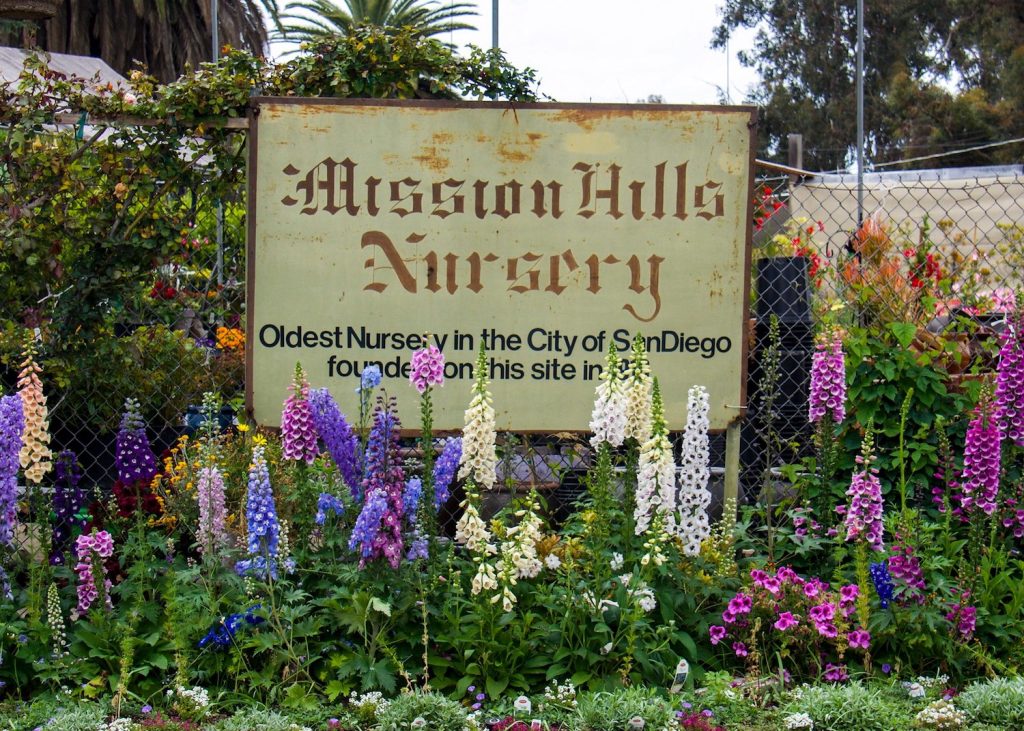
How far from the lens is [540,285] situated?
4992 millimetres

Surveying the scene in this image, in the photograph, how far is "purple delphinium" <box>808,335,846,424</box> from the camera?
448 centimetres

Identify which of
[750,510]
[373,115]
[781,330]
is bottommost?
[750,510]

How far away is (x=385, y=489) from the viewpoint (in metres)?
3.83

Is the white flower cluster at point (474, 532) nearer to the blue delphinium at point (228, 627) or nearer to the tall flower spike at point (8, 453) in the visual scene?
the blue delphinium at point (228, 627)

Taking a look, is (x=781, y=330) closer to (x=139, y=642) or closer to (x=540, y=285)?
(x=540, y=285)

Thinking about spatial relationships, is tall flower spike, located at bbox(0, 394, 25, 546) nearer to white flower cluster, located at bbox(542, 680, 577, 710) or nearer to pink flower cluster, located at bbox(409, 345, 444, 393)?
pink flower cluster, located at bbox(409, 345, 444, 393)

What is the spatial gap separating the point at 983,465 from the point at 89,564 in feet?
10.8

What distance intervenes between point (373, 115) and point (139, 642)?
2.37 metres

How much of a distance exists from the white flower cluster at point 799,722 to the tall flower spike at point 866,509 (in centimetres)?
78

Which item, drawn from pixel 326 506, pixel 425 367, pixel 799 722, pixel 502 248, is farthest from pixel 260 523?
pixel 799 722

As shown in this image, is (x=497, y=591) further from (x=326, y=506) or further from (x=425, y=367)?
(x=425, y=367)

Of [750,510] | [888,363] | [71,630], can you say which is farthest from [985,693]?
[71,630]

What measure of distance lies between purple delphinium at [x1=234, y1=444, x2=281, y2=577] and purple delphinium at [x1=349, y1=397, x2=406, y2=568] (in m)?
0.28

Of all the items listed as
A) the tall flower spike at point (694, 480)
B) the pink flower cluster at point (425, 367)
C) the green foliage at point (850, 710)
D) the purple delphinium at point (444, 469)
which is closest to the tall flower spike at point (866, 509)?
the tall flower spike at point (694, 480)
